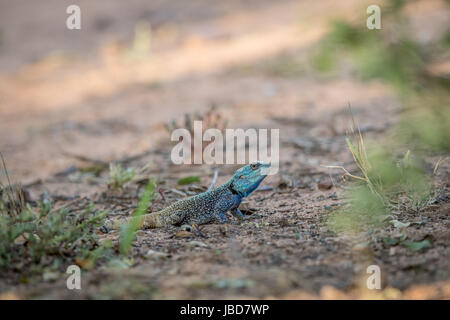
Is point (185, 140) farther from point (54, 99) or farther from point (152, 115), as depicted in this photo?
point (54, 99)

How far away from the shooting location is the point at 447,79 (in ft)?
8.90

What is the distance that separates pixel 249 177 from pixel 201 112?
12.4ft

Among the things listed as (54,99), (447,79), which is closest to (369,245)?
(447,79)

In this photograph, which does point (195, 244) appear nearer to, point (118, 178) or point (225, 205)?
point (225, 205)

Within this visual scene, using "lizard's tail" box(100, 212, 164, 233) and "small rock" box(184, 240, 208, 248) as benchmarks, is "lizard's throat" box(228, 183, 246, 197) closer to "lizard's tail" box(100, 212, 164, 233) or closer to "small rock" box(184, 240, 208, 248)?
"lizard's tail" box(100, 212, 164, 233)

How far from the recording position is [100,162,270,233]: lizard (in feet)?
13.5

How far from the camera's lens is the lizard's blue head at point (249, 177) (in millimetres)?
4234

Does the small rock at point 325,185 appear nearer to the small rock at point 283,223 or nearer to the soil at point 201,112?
the soil at point 201,112

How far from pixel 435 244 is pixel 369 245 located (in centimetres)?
40

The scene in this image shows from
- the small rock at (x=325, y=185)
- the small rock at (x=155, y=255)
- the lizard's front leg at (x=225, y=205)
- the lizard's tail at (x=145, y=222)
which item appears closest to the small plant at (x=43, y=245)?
the small rock at (x=155, y=255)

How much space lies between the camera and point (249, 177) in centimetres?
426

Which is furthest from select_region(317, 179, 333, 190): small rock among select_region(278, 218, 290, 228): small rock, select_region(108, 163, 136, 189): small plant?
select_region(108, 163, 136, 189): small plant

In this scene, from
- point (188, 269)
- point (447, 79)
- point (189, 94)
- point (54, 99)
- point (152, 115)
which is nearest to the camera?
point (447, 79)

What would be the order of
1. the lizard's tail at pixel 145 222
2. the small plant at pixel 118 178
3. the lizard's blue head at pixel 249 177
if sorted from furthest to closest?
the small plant at pixel 118 178 → the lizard's blue head at pixel 249 177 → the lizard's tail at pixel 145 222
